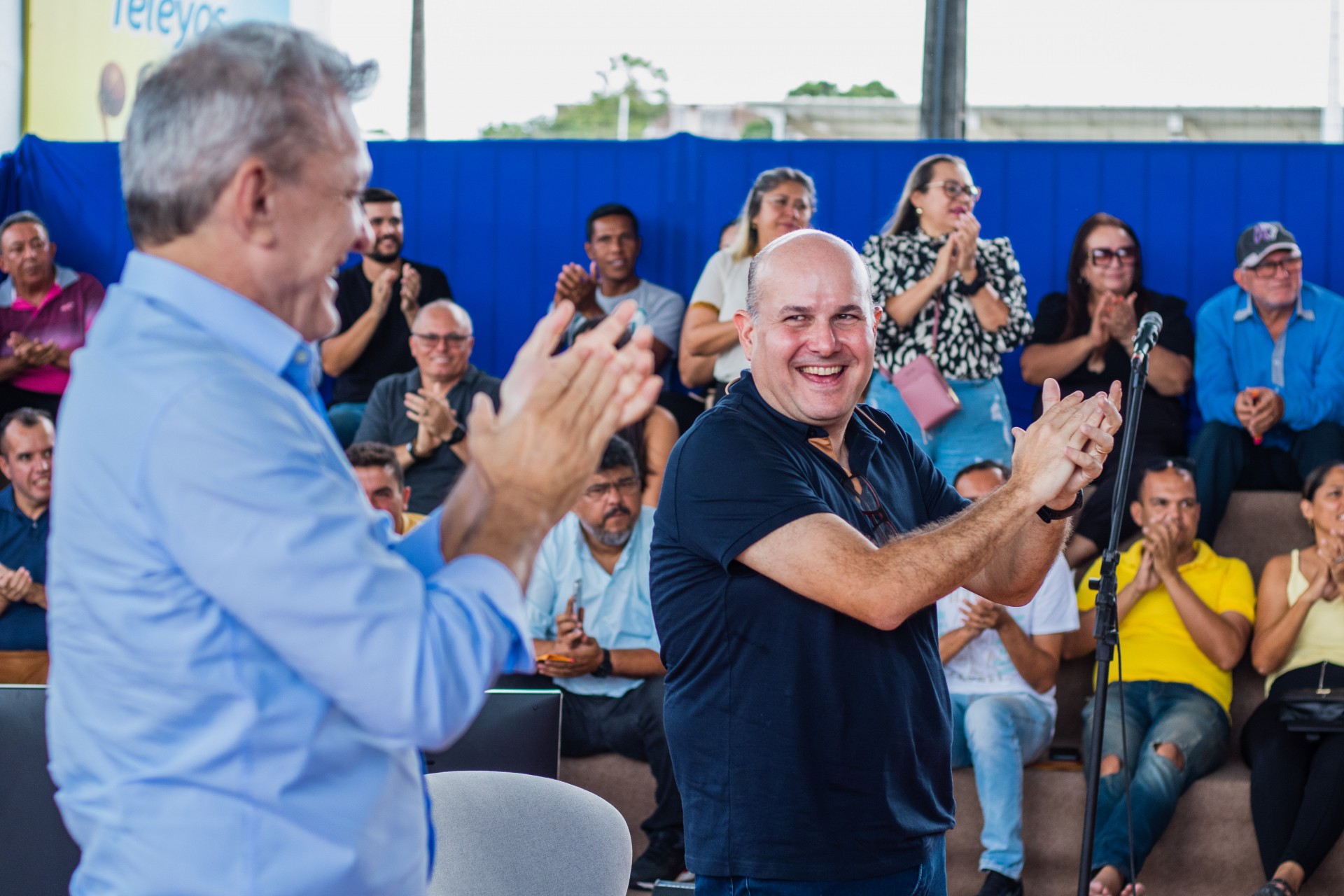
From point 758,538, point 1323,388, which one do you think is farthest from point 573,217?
point 758,538

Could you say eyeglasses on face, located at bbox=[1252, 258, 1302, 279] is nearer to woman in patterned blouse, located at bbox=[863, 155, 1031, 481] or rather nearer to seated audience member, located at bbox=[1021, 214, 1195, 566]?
seated audience member, located at bbox=[1021, 214, 1195, 566]

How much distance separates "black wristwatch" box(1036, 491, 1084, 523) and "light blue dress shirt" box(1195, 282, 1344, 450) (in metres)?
3.36

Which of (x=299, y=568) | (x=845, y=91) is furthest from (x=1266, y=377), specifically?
(x=299, y=568)

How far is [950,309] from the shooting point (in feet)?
15.9

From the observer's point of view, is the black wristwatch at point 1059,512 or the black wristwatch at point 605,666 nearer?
the black wristwatch at point 1059,512

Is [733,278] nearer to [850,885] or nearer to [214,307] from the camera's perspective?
[850,885]

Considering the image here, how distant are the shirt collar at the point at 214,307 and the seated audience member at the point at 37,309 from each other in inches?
214

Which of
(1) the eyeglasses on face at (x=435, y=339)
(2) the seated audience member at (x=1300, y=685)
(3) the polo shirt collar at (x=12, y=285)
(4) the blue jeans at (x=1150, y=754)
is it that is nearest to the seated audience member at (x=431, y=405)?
(1) the eyeglasses on face at (x=435, y=339)

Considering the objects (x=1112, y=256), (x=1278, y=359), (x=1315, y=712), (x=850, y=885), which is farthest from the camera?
(x=1112, y=256)

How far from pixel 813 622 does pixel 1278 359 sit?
3.95 metres

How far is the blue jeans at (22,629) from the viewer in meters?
4.62

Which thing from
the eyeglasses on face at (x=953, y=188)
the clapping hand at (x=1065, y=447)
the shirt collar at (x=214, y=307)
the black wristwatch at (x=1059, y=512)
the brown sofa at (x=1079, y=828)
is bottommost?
the brown sofa at (x=1079, y=828)

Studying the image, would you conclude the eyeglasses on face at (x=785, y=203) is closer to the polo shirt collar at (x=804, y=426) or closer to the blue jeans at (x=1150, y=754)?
the blue jeans at (x=1150, y=754)

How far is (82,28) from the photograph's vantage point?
24.6 feet
